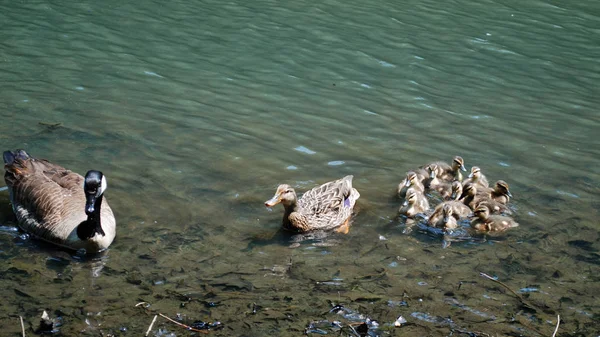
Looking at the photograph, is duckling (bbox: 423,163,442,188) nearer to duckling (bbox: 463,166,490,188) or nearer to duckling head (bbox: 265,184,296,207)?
duckling (bbox: 463,166,490,188)

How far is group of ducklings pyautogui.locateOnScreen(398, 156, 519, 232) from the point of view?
27.1 ft

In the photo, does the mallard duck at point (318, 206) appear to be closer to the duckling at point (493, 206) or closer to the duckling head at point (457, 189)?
the duckling head at point (457, 189)

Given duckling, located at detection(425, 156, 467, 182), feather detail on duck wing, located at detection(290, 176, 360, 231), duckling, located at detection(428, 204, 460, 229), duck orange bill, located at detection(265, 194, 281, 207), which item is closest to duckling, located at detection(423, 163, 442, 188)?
duckling, located at detection(425, 156, 467, 182)

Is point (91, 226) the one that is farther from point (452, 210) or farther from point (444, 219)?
point (452, 210)

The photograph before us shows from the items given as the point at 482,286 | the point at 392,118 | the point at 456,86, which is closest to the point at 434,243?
the point at 482,286

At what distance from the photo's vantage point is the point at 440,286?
266 inches

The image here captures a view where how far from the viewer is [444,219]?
8.22m

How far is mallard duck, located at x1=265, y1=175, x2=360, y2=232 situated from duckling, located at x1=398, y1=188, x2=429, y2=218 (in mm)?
653

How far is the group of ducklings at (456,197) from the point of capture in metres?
8.27

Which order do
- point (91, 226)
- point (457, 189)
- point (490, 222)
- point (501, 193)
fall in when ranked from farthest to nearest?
1. point (457, 189)
2. point (501, 193)
3. point (490, 222)
4. point (91, 226)

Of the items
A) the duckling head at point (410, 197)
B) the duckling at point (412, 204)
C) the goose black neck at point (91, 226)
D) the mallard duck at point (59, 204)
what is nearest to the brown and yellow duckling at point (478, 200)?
the duckling at point (412, 204)

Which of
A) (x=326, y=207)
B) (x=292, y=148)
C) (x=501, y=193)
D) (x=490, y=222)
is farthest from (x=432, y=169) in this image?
(x=292, y=148)

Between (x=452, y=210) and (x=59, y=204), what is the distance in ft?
14.8

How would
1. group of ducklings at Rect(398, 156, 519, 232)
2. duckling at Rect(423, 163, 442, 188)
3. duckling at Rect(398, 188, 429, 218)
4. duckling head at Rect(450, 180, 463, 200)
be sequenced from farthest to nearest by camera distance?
duckling at Rect(423, 163, 442, 188)
duckling head at Rect(450, 180, 463, 200)
duckling at Rect(398, 188, 429, 218)
group of ducklings at Rect(398, 156, 519, 232)
